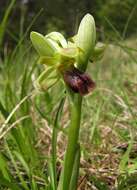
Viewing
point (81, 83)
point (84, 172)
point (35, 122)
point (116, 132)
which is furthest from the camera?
point (35, 122)

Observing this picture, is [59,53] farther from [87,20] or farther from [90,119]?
[90,119]

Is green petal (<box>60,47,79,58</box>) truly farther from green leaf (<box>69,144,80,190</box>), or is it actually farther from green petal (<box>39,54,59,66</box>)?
green leaf (<box>69,144,80,190</box>)

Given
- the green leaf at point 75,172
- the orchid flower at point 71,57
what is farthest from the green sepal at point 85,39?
the green leaf at point 75,172

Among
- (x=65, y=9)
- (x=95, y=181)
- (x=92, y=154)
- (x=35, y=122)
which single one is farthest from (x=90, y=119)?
(x=65, y=9)

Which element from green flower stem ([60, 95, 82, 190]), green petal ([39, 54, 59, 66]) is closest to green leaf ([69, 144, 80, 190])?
green flower stem ([60, 95, 82, 190])

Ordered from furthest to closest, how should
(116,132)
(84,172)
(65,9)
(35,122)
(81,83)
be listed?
1. (65,9)
2. (35,122)
3. (116,132)
4. (84,172)
5. (81,83)

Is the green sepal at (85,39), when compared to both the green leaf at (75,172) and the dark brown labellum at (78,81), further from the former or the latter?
the green leaf at (75,172)

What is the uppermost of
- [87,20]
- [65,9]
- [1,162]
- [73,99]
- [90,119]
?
[87,20]
